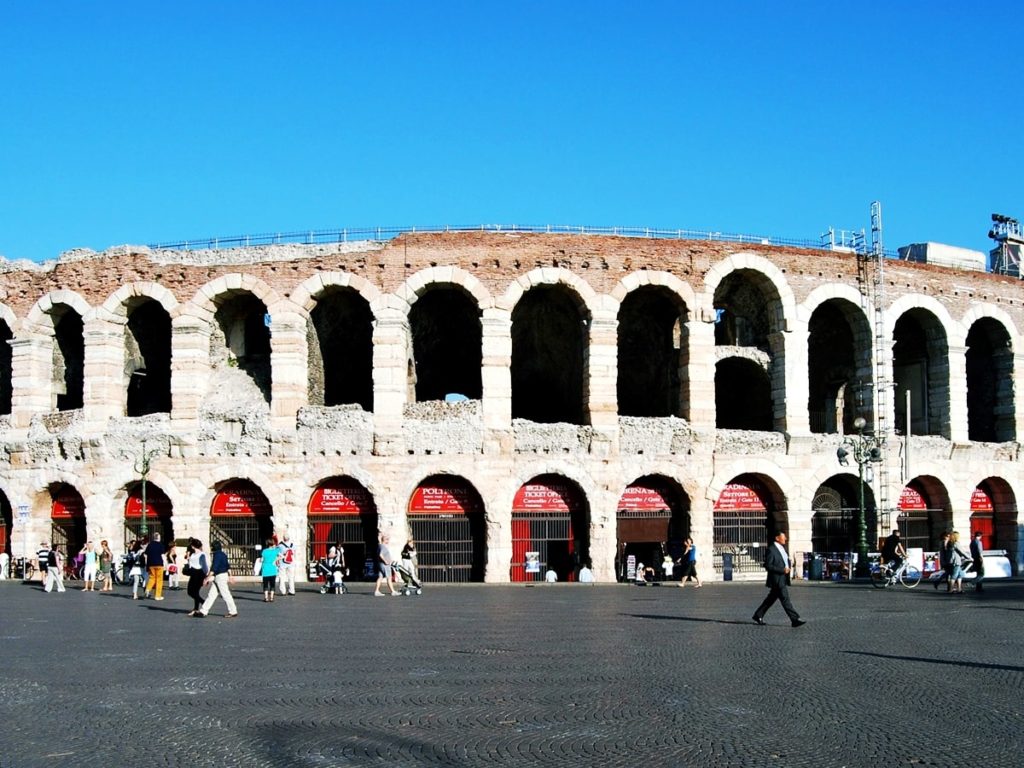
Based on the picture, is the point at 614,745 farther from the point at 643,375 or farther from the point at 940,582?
the point at 643,375

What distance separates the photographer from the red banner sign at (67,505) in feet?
108

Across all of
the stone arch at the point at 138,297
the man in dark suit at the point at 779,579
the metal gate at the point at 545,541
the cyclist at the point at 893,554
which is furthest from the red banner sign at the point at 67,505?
the man in dark suit at the point at 779,579

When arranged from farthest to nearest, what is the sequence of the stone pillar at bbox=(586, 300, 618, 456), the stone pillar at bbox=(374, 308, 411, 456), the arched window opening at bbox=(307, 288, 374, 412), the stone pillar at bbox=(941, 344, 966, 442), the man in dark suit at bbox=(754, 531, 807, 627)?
1. the stone pillar at bbox=(941, 344, 966, 442)
2. the arched window opening at bbox=(307, 288, 374, 412)
3. the stone pillar at bbox=(586, 300, 618, 456)
4. the stone pillar at bbox=(374, 308, 411, 456)
5. the man in dark suit at bbox=(754, 531, 807, 627)

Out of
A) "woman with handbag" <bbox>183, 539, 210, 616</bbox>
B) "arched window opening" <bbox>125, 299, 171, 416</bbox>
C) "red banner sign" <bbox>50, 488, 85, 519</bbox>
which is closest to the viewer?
"woman with handbag" <bbox>183, 539, 210, 616</bbox>

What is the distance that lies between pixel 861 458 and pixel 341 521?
1484 centimetres

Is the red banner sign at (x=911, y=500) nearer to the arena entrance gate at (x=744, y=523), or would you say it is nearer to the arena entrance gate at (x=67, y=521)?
the arena entrance gate at (x=744, y=523)

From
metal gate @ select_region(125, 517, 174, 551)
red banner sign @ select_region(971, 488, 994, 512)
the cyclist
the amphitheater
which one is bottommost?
the cyclist

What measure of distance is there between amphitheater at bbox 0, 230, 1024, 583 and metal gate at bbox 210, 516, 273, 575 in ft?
0.19

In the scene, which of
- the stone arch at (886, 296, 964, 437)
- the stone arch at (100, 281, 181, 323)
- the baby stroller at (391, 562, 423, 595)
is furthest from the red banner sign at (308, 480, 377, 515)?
the stone arch at (886, 296, 964, 437)

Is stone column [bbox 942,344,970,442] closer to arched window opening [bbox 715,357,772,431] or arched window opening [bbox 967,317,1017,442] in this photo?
arched window opening [bbox 967,317,1017,442]

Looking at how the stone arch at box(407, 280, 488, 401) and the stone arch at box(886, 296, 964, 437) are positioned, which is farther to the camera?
the stone arch at box(886, 296, 964, 437)

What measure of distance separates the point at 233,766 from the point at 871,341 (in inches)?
1164

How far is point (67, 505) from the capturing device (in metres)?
33.1

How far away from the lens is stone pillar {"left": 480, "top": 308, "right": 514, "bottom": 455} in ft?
101
